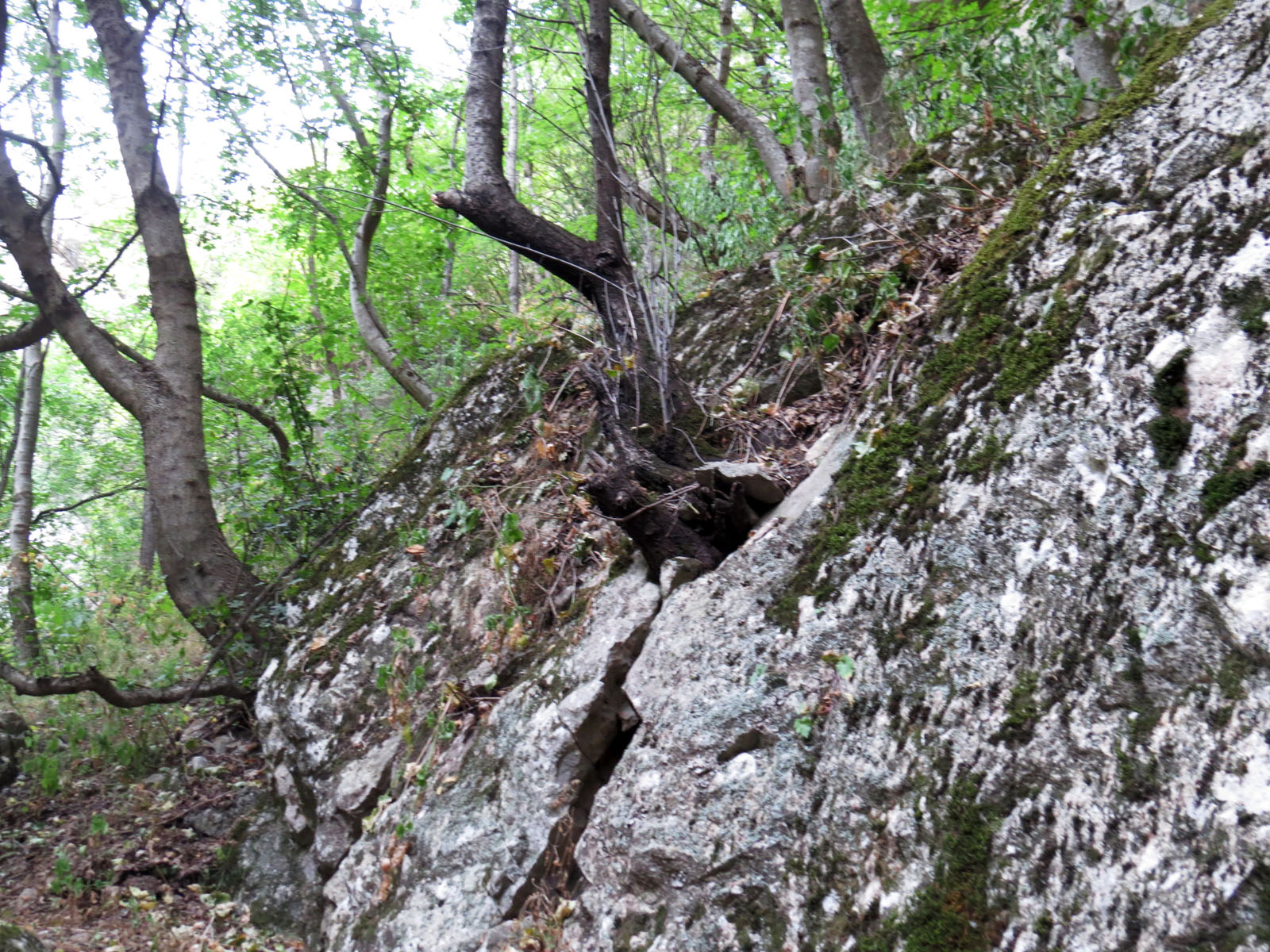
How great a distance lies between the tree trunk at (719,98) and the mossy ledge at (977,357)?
415cm

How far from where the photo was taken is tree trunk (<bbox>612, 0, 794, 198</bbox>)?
7246 mm

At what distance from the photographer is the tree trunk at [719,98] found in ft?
23.8

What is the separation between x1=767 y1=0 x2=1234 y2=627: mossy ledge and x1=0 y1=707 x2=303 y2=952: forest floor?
350cm

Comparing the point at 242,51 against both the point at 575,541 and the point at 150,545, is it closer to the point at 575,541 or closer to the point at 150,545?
the point at 575,541

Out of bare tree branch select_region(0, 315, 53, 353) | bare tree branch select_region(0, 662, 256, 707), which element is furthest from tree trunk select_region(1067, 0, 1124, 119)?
bare tree branch select_region(0, 315, 53, 353)

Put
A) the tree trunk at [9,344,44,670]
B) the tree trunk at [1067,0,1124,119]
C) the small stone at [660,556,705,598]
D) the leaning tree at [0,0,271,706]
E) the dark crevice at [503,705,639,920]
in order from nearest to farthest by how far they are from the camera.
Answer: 1. the dark crevice at [503,705,639,920]
2. the small stone at [660,556,705,598]
3. the tree trunk at [1067,0,1124,119]
4. the leaning tree at [0,0,271,706]
5. the tree trunk at [9,344,44,670]

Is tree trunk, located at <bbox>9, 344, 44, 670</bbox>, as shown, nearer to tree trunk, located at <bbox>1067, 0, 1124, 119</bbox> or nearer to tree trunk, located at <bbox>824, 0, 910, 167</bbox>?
tree trunk, located at <bbox>824, 0, 910, 167</bbox>

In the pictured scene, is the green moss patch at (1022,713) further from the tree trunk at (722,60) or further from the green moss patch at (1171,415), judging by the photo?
the tree trunk at (722,60)

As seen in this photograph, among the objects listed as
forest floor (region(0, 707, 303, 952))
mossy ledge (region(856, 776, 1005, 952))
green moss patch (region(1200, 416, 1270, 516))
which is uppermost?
forest floor (region(0, 707, 303, 952))

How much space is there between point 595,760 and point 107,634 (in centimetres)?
706

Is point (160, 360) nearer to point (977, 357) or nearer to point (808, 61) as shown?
point (808, 61)

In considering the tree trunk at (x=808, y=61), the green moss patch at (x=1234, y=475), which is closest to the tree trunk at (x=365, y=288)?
the tree trunk at (x=808, y=61)

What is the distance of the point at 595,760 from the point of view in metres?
3.24

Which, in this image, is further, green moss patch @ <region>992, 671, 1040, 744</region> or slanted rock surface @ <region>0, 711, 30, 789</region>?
slanted rock surface @ <region>0, 711, 30, 789</region>
